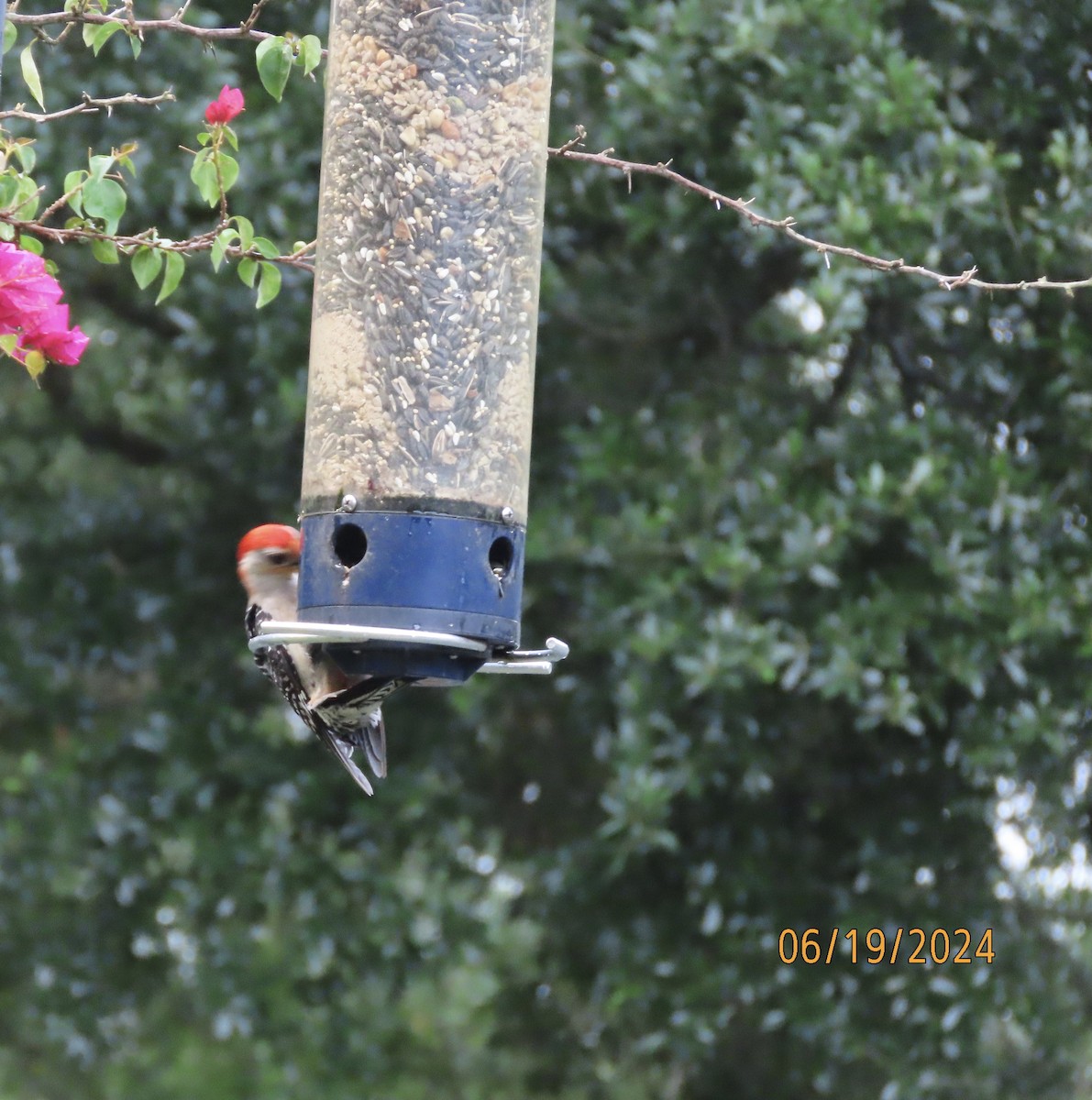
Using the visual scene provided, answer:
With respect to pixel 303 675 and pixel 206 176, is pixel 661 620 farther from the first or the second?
pixel 206 176

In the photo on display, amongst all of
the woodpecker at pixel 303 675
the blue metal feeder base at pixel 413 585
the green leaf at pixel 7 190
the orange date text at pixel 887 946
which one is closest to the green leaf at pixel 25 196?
the green leaf at pixel 7 190

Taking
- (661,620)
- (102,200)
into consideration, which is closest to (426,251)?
(102,200)

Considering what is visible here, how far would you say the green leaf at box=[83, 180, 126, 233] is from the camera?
10.3ft

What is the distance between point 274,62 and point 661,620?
3489mm

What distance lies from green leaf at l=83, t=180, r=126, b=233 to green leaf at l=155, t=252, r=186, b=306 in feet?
0.69

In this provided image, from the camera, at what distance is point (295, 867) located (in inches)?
313

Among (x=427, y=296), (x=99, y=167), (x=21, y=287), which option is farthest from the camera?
(x=427, y=296)

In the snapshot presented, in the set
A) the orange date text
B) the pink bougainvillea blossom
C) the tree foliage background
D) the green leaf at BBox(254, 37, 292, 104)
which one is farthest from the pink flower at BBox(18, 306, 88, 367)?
the orange date text

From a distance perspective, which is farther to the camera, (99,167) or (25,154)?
(25,154)

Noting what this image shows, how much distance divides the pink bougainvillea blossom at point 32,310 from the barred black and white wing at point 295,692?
871mm

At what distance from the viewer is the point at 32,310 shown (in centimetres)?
294

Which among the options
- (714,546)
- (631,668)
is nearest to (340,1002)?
(631,668)

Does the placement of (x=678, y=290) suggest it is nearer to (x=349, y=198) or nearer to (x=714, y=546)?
(x=714, y=546)

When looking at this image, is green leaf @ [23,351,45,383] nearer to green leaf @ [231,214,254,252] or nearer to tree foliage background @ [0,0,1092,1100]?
green leaf @ [231,214,254,252]
